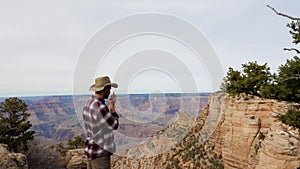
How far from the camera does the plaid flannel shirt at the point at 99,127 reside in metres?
4.94

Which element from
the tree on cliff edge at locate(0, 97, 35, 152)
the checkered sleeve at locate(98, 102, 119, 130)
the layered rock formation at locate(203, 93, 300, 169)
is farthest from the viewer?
the layered rock formation at locate(203, 93, 300, 169)

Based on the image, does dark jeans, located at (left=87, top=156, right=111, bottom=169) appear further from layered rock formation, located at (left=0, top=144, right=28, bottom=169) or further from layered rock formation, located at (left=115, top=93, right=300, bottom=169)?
layered rock formation, located at (left=115, top=93, right=300, bottom=169)

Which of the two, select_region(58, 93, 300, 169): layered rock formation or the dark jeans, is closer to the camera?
the dark jeans

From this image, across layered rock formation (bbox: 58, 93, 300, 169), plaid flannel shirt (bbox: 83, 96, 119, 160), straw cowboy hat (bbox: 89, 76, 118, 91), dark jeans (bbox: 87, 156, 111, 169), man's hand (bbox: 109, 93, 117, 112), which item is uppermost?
straw cowboy hat (bbox: 89, 76, 118, 91)

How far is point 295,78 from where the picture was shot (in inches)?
483

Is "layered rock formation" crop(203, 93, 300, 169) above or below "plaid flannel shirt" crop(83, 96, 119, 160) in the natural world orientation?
below

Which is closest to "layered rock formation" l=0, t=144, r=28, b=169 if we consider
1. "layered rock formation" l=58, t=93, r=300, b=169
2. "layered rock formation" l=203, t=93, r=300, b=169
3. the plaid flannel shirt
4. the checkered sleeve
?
the plaid flannel shirt

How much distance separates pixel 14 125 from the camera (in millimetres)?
30797

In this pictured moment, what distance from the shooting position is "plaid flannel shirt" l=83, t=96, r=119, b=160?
494cm

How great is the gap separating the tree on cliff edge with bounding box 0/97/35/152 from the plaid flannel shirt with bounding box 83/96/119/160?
25.7 metres

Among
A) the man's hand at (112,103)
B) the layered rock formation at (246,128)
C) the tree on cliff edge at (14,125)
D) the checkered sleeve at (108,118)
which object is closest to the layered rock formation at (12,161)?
the man's hand at (112,103)

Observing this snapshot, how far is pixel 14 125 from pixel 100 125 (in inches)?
1151

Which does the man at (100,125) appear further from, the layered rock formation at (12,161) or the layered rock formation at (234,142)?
the layered rock formation at (234,142)

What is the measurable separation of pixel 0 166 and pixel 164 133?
4045cm
